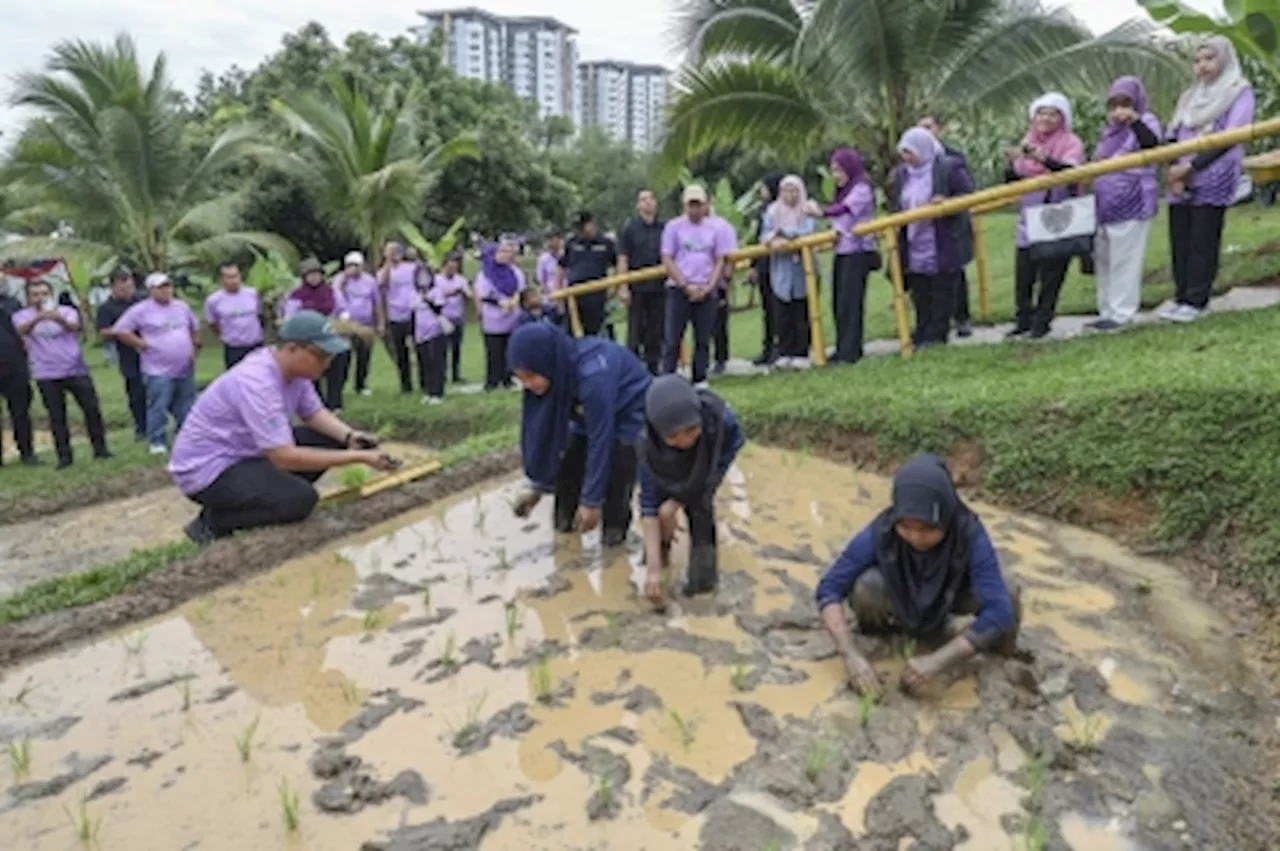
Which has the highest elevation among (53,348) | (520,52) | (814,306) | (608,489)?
(520,52)

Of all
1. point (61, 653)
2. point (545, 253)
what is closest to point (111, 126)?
point (545, 253)

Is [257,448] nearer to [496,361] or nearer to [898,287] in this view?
[898,287]

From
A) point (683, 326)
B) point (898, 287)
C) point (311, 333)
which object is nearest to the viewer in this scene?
point (311, 333)

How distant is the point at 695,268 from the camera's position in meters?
8.89

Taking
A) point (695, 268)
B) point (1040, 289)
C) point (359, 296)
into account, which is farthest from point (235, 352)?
point (1040, 289)

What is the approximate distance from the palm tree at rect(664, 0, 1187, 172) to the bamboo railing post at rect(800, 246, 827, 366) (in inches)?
80.0

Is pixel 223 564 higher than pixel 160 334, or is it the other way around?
pixel 160 334

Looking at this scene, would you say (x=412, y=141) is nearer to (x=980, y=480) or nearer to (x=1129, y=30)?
(x=1129, y=30)

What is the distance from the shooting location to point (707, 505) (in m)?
4.70

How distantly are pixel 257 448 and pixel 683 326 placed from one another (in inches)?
164

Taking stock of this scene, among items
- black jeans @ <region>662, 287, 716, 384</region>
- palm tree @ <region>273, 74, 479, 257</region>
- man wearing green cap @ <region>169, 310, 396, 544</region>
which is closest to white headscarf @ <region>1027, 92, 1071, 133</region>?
black jeans @ <region>662, 287, 716, 384</region>

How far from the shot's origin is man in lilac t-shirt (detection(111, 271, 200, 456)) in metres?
9.42

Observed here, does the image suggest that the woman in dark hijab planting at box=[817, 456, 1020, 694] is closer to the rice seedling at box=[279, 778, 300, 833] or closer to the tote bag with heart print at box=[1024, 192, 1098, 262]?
the rice seedling at box=[279, 778, 300, 833]

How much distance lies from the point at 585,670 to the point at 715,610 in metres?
0.74
